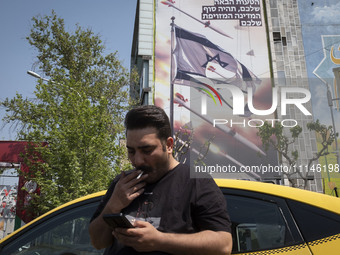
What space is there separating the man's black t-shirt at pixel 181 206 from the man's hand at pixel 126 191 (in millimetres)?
47

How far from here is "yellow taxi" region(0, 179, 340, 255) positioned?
203 centimetres

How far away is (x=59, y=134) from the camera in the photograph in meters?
14.5

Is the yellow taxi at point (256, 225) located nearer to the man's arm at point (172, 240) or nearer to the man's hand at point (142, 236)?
the man's arm at point (172, 240)

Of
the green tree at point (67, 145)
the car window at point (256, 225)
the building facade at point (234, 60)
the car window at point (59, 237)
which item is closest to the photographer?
the car window at point (256, 225)

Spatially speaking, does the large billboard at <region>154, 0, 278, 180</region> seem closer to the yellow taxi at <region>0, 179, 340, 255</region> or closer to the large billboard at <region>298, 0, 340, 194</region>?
the large billboard at <region>298, 0, 340, 194</region>

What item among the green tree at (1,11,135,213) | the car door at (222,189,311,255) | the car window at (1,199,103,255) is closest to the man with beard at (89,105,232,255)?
the car door at (222,189,311,255)

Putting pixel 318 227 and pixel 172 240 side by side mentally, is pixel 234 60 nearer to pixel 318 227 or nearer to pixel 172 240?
pixel 318 227

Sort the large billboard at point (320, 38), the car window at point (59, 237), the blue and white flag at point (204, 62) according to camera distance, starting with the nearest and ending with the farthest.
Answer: the car window at point (59, 237), the large billboard at point (320, 38), the blue and white flag at point (204, 62)

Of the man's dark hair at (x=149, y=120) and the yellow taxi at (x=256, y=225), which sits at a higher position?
the man's dark hair at (x=149, y=120)

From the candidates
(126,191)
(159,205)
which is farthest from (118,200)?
(159,205)

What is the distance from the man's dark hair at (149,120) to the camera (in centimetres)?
156

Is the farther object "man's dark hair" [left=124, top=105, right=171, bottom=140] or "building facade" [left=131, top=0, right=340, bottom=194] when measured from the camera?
"building facade" [left=131, top=0, right=340, bottom=194]

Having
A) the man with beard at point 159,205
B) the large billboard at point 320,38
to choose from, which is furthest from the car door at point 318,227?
the large billboard at point 320,38

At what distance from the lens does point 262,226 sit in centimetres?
215
